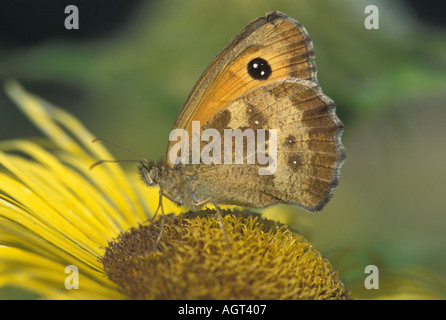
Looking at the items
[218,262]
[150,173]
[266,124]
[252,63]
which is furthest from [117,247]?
[252,63]

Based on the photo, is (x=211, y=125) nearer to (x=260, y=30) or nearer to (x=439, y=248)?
(x=260, y=30)

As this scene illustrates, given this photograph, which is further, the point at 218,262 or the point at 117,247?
the point at 117,247

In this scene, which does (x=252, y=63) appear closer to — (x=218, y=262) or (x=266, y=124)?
(x=266, y=124)

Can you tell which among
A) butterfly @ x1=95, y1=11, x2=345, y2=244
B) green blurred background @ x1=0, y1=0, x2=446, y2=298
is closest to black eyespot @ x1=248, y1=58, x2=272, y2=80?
butterfly @ x1=95, y1=11, x2=345, y2=244

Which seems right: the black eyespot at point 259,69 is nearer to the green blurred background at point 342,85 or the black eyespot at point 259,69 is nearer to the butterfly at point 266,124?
the butterfly at point 266,124

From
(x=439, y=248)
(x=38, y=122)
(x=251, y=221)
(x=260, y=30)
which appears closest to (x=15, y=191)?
(x=38, y=122)

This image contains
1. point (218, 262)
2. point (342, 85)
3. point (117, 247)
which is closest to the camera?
point (218, 262)

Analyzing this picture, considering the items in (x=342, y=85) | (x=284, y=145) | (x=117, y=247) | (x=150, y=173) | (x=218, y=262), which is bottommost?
Result: (x=218, y=262)
